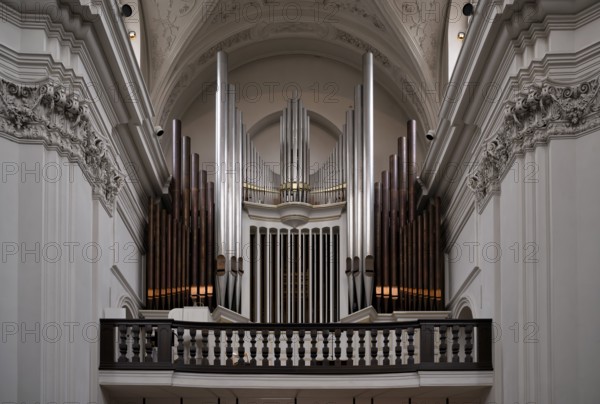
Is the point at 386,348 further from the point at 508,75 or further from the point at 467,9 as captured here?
the point at 467,9

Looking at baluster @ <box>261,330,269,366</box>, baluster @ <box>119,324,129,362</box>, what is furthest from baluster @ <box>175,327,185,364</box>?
baluster @ <box>261,330,269,366</box>

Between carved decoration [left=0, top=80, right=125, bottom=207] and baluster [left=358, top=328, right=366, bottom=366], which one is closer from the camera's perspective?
carved decoration [left=0, top=80, right=125, bottom=207]

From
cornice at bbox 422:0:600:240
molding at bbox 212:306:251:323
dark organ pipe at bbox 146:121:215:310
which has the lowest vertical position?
molding at bbox 212:306:251:323

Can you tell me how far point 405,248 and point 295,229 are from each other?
281 cm

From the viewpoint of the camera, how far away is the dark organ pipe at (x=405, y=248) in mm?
22672

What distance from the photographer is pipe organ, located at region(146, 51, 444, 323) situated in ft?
75.0

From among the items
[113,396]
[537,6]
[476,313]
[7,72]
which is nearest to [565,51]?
[537,6]

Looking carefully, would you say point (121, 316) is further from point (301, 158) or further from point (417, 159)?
point (417, 159)

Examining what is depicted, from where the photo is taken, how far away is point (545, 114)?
15938mm

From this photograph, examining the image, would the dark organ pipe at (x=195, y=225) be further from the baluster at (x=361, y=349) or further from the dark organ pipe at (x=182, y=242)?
the baluster at (x=361, y=349)

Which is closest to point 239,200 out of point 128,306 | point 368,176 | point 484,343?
point 368,176

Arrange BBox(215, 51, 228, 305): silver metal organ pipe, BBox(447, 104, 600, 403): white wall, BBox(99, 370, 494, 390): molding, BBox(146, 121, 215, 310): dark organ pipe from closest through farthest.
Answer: BBox(447, 104, 600, 403): white wall → BBox(99, 370, 494, 390): molding → BBox(146, 121, 215, 310): dark organ pipe → BBox(215, 51, 228, 305): silver metal organ pipe

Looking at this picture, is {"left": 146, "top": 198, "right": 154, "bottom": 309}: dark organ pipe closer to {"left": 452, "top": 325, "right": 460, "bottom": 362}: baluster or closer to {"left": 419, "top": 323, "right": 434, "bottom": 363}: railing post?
{"left": 419, "top": 323, "right": 434, "bottom": 363}: railing post

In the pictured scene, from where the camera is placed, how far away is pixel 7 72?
15625mm
